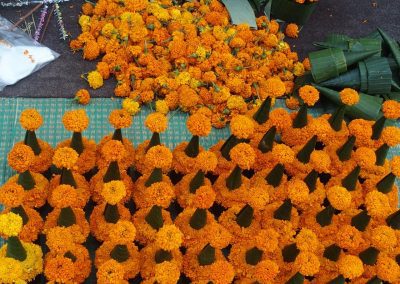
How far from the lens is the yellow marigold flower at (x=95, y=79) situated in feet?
6.36

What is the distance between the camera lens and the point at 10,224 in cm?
123

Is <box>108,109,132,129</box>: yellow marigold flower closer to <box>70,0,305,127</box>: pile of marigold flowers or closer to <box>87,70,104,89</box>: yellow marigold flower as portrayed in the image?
<box>70,0,305,127</box>: pile of marigold flowers

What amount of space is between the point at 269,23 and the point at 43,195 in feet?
3.72

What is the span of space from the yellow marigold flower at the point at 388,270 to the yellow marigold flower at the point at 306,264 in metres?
0.18

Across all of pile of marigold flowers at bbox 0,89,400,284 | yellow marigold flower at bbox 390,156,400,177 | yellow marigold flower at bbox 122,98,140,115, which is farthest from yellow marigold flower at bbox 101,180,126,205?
yellow marigold flower at bbox 390,156,400,177

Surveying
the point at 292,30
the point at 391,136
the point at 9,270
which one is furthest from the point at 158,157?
the point at 292,30

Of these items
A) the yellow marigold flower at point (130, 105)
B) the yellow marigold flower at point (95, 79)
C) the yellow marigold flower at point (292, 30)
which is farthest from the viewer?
the yellow marigold flower at point (292, 30)

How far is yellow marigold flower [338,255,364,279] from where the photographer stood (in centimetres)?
133

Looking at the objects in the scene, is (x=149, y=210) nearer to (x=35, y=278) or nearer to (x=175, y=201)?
(x=175, y=201)

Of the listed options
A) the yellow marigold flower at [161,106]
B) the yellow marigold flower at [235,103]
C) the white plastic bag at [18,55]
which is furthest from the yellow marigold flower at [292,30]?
the white plastic bag at [18,55]

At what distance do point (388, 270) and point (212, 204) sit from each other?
1.53ft

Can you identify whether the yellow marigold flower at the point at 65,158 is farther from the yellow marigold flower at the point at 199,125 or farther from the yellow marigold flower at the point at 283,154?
the yellow marigold flower at the point at 283,154

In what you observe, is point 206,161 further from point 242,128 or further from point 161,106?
point 161,106

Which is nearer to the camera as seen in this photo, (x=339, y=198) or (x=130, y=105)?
(x=339, y=198)
